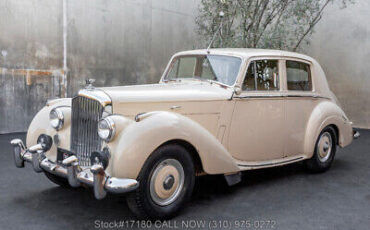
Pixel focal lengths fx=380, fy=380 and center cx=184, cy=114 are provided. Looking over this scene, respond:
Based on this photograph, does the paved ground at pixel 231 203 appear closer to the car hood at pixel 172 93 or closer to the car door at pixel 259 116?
the car door at pixel 259 116

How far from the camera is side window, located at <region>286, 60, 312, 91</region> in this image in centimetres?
471

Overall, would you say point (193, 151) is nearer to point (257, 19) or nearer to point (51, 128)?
point (51, 128)

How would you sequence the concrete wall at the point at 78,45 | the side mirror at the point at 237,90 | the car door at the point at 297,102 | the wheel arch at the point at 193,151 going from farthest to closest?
the concrete wall at the point at 78,45
the car door at the point at 297,102
the side mirror at the point at 237,90
the wheel arch at the point at 193,151

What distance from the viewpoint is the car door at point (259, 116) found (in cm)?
412

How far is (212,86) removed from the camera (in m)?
4.18

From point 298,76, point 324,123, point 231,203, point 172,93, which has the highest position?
point 298,76

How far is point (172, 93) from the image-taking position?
371 cm

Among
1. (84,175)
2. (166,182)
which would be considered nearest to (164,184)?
(166,182)

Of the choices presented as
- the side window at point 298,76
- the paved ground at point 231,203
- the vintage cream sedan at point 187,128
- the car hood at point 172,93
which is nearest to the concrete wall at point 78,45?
the paved ground at point 231,203

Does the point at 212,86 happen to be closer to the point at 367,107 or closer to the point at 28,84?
the point at 28,84

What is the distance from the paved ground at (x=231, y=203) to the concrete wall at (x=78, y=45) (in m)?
3.12

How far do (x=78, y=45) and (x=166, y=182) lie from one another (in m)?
6.09

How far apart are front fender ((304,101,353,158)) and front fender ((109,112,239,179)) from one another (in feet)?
5.34

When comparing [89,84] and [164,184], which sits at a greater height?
[89,84]
